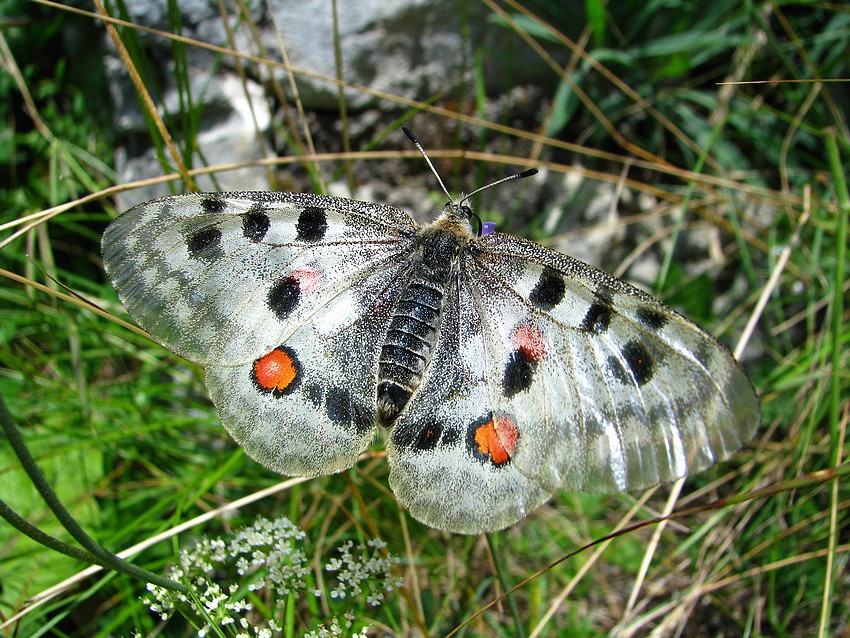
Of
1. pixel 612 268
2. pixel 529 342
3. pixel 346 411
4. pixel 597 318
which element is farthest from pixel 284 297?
pixel 612 268

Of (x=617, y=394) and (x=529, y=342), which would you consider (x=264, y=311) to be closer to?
(x=529, y=342)

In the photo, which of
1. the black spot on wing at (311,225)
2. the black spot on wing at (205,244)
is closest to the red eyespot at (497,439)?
the black spot on wing at (311,225)

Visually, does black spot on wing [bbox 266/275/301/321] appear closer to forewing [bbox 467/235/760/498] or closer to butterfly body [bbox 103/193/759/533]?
butterfly body [bbox 103/193/759/533]

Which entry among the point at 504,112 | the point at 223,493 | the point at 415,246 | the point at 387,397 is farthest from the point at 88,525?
the point at 504,112

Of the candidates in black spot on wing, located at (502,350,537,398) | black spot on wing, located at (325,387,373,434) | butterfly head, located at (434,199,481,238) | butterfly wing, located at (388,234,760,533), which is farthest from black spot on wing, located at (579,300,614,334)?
black spot on wing, located at (325,387,373,434)

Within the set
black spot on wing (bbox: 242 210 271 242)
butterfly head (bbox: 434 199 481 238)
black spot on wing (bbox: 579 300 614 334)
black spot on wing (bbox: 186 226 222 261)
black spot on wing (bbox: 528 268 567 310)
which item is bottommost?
black spot on wing (bbox: 579 300 614 334)

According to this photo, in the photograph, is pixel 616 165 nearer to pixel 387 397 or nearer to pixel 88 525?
pixel 387 397
